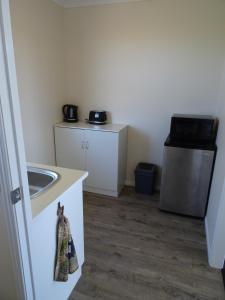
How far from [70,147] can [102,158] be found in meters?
0.51

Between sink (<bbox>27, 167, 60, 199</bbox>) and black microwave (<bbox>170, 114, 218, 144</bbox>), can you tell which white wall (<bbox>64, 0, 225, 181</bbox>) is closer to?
black microwave (<bbox>170, 114, 218, 144</bbox>)

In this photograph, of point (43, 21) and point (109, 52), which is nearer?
point (43, 21)

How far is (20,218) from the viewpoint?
899mm

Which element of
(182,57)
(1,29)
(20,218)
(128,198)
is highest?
(182,57)

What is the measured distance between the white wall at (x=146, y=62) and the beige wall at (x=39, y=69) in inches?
9.6

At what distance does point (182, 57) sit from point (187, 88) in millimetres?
386

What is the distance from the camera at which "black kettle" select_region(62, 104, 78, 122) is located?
314cm

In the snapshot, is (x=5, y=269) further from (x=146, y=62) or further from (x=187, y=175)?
(x=146, y=62)

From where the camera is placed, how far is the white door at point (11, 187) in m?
0.72

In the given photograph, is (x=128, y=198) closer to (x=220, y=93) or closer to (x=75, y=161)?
(x=75, y=161)

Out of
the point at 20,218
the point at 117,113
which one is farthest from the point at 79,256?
the point at 117,113

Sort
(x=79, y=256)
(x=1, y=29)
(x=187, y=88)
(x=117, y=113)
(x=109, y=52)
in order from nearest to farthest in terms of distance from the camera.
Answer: (x=1, y=29)
(x=79, y=256)
(x=187, y=88)
(x=109, y=52)
(x=117, y=113)

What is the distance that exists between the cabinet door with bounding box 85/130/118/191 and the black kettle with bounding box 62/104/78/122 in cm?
48

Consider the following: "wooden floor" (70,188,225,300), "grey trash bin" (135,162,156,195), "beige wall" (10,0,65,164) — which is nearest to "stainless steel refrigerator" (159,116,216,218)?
"wooden floor" (70,188,225,300)
